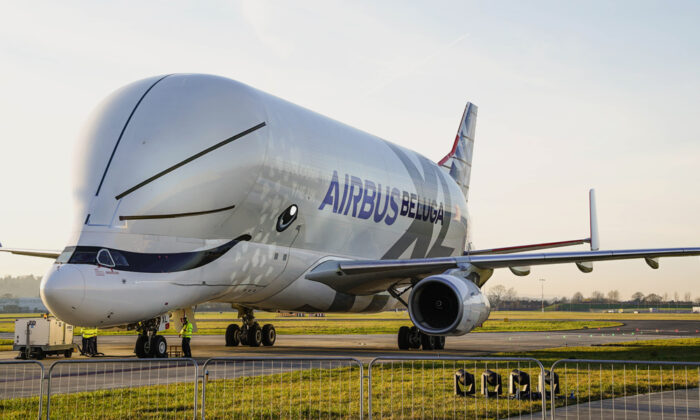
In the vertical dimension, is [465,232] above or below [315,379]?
above

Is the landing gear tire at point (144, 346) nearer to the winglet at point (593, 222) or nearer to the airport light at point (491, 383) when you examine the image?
the airport light at point (491, 383)

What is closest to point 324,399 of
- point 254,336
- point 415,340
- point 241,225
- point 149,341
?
point 241,225

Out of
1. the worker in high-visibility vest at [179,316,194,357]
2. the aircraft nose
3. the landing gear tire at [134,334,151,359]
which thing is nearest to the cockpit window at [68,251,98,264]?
the aircraft nose

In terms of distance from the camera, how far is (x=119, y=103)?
1408cm

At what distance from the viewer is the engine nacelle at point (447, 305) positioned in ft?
50.5

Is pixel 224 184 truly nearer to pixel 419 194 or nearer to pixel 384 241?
pixel 384 241

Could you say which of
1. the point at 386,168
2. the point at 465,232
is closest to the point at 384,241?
the point at 386,168

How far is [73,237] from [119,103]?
9.53 ft

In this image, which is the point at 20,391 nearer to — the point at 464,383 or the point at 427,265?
the point at 464,383

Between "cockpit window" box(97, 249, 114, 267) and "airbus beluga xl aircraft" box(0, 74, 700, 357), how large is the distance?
0.02 m

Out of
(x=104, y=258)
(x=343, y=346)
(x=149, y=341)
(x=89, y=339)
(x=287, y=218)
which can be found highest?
(x=287, y=218)

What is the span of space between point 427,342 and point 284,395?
10602 millimetres

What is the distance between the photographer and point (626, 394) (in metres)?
11.0

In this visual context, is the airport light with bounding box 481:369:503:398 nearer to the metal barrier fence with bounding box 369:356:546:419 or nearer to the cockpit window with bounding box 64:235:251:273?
the metal barrier fence with bounding box 369:356:546:419
